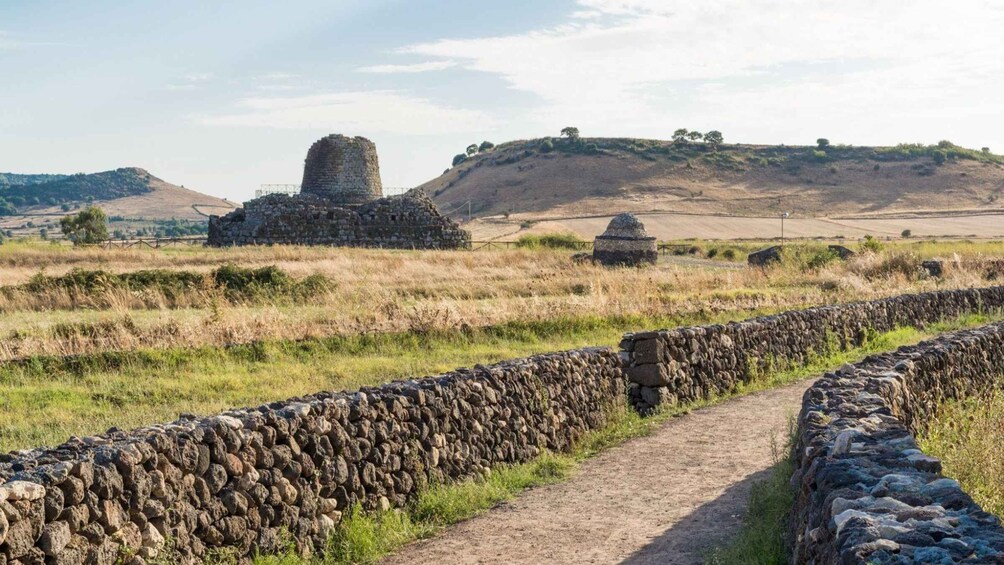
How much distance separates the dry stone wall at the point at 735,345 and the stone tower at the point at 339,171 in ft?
120

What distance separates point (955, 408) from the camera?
41.6 feet

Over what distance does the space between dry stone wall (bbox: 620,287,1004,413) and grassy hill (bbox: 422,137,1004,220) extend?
8762 centimetres

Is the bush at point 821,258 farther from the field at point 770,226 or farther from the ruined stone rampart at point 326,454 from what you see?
the field at point 770,226

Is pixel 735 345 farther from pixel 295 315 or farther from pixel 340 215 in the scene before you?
pixel 340 215

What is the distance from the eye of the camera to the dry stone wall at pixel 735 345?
1502cm

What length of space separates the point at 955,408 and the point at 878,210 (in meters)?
113

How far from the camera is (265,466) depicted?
8.30 meters

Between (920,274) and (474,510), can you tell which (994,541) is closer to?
(474,510)

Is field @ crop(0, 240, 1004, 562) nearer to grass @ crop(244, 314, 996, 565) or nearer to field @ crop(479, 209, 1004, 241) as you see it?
grass @ crop(244, 314, 996, 565)

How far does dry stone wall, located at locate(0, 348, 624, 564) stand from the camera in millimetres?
6520

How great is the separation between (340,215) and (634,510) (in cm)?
4283

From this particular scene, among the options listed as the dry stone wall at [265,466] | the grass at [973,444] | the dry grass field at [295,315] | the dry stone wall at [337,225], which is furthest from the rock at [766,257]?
the dry stone wall at [265,466]

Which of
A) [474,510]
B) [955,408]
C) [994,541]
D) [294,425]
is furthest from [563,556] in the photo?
[955,408]

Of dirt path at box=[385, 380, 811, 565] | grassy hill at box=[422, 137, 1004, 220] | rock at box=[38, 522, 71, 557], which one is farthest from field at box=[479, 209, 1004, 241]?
rock at box=[38, 522, 71, 557]
